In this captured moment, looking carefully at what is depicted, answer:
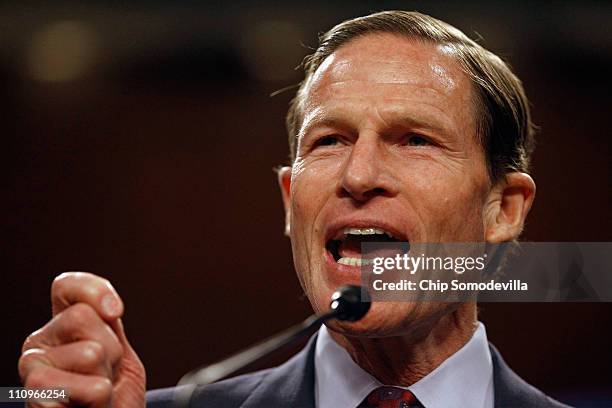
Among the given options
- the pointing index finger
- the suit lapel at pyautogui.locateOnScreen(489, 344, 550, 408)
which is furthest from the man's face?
the pointing index finger

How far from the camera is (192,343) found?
1.58m

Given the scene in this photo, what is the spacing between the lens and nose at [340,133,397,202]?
982 mm

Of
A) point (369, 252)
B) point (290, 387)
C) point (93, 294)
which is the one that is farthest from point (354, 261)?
point (93, 294)

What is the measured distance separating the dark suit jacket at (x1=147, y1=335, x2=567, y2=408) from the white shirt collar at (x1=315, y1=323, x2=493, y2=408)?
1cm

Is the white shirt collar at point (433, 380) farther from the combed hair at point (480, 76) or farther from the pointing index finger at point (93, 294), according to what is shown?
the pointing index finger at point (93, 294)

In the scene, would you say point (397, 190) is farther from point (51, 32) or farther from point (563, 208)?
point (51, 32)

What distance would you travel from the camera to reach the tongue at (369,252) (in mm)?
1009

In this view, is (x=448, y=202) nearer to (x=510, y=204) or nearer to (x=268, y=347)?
(x=510, y=204)

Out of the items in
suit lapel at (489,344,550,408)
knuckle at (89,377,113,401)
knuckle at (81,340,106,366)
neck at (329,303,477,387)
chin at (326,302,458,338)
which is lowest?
suit lapel at (489,344,550,408)

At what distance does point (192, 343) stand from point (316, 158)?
639 mm

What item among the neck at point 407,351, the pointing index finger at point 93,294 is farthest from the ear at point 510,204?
the pointing index finger at point 93,294

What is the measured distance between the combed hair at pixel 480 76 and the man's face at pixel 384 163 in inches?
0.8

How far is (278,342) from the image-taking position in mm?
733

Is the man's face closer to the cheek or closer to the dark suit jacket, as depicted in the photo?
the cheek
